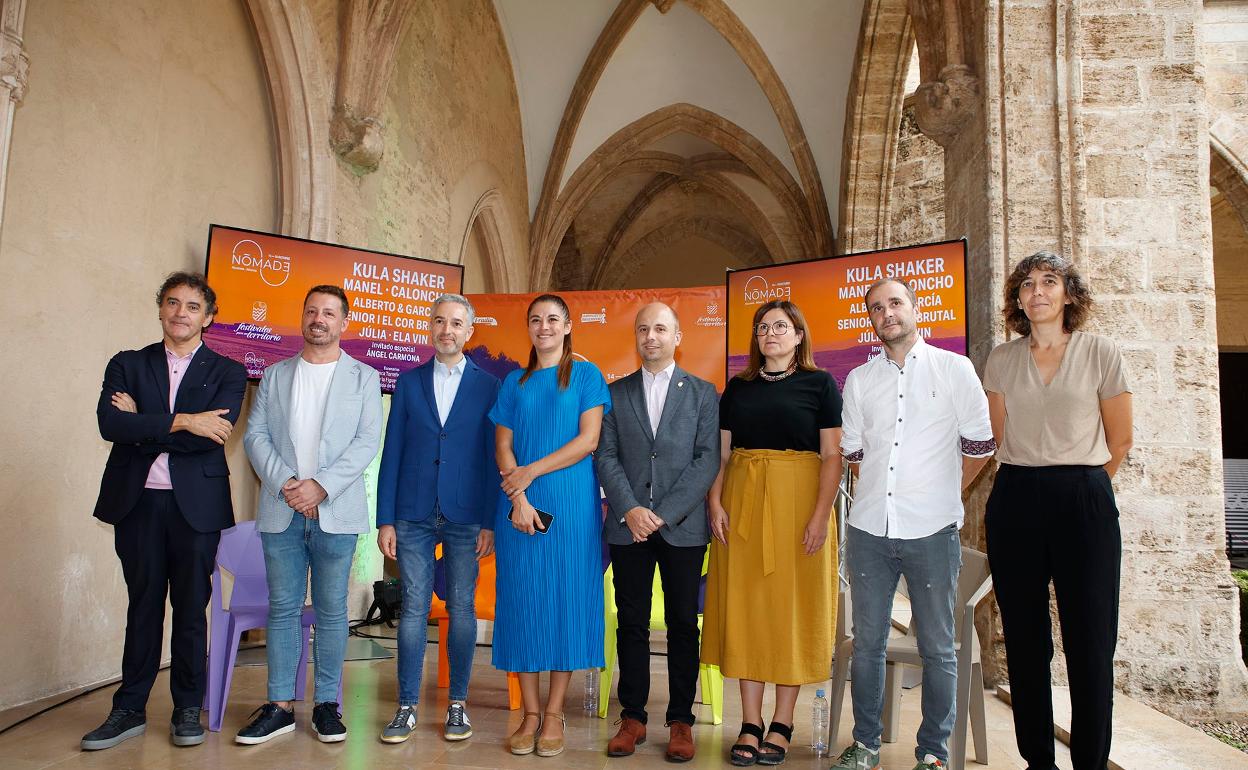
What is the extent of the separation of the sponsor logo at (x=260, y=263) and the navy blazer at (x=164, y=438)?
1838 millimetres

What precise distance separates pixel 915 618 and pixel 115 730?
2.75 metres

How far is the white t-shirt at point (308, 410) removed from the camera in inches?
123

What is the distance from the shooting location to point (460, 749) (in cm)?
300

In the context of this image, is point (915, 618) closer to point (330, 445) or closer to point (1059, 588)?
point (1059, 588)

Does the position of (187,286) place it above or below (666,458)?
above

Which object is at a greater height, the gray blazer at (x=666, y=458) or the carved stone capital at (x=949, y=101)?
the carved stone capital at (x=949, y=101)

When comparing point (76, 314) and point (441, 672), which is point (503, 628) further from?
point (76, 314)

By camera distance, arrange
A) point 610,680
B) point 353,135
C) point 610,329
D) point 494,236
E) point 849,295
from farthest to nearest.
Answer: point 494,236, point 610,329, point 353,135, point 849,295, point 610,680

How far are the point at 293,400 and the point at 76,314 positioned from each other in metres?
1.61

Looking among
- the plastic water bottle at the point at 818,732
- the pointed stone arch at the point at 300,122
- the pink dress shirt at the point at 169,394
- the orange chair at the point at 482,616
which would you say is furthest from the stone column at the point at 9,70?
the plastic water bottle at the point at 818,732

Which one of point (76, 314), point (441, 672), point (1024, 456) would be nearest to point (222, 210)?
point (76, 314)

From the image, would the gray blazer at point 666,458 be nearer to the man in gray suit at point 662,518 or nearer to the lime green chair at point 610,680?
the man in gray suit at point 662,518

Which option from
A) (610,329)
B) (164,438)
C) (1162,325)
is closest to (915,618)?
(1162,325)

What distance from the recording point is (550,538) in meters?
2.99
